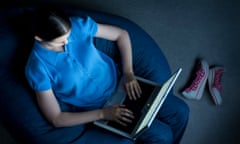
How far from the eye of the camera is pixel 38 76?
1.29 meters

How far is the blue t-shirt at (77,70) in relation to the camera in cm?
129

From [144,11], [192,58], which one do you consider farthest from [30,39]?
[192,58]

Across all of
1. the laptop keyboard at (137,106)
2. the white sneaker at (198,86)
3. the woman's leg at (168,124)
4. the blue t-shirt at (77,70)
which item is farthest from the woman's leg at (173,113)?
the white sneaker at (198,86)

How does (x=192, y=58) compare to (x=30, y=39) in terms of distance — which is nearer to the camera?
(x=30, y=39)

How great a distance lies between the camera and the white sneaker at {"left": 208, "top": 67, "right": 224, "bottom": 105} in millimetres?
1995

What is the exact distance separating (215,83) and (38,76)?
3.69 feet

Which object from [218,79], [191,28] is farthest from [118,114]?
[191,28]

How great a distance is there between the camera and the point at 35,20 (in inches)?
46.6

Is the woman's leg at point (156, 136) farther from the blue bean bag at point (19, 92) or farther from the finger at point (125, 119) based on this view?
the blue bean bag at point (19, 92)

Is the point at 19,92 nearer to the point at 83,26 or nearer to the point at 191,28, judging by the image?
the point at 83,26

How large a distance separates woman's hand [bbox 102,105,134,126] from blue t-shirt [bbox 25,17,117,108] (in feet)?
0.36

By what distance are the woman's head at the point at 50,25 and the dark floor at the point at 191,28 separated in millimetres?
956

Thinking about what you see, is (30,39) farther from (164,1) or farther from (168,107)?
(164,1)

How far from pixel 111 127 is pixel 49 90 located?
304mm
